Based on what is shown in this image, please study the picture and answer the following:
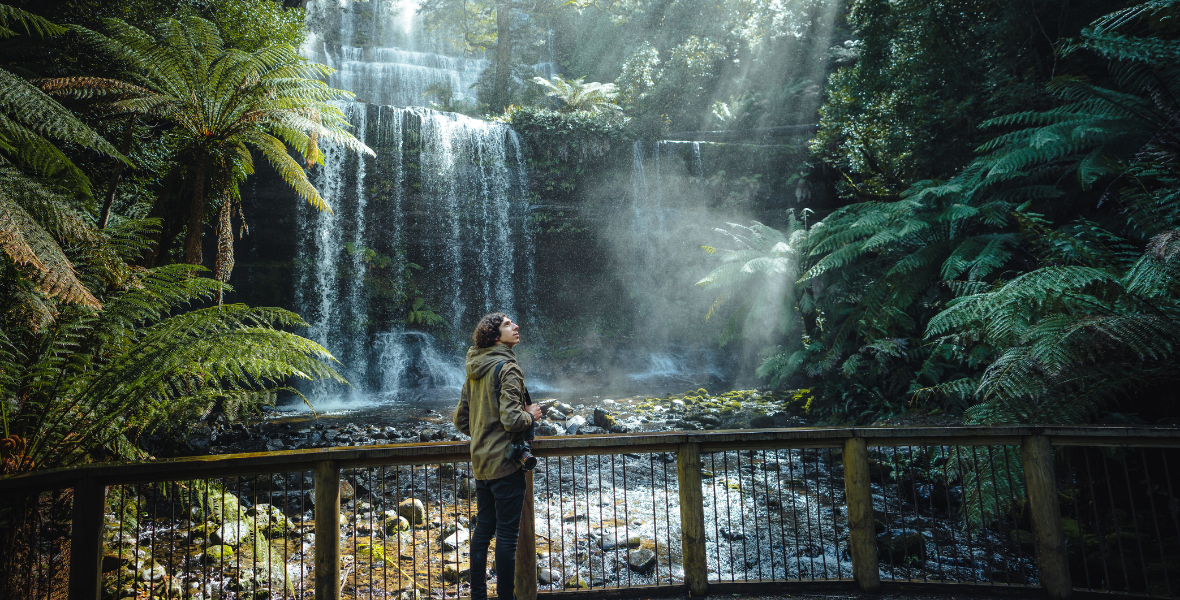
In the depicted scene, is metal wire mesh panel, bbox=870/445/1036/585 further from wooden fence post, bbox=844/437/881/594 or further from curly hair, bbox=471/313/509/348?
curly hair, bbox=471/313/509/348

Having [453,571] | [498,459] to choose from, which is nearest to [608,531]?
[453,571]

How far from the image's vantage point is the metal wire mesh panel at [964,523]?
278 cm

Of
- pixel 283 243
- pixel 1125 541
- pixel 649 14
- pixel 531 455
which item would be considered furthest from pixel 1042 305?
pixel 649 14

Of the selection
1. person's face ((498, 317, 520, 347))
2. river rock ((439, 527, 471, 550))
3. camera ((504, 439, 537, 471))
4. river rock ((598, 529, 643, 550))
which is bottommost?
river rock ((598, 529, 643, 550))

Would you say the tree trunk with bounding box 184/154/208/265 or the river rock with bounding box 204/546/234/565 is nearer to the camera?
the river rock with bounding box 204/546/234/565

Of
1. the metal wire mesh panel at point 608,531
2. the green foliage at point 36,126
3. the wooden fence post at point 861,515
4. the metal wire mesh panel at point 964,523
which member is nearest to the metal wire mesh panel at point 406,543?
the metal wire mesh panel at point 608,531

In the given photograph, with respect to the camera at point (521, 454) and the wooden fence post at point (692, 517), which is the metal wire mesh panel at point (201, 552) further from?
the wooden fence post at point (692, 517)

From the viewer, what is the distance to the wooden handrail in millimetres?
2193

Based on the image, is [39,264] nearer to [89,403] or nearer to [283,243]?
[89,403]

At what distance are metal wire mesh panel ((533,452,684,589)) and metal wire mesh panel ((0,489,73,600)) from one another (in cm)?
209

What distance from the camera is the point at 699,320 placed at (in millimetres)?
16500

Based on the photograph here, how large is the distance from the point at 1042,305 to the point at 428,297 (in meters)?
13.8

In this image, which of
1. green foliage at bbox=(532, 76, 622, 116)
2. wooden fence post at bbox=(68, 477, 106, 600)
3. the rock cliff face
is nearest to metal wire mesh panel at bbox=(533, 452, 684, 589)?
wooden fence post at bbox=(68, 477, 106, 600)

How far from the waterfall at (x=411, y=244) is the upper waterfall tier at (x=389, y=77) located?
8.16 metres
